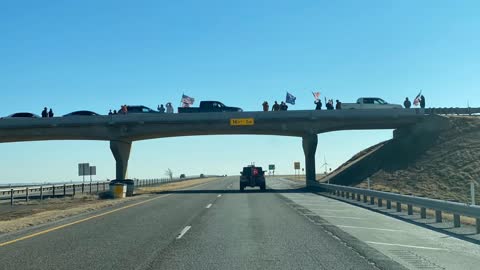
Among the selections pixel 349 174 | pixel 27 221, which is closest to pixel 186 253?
pixel 27 221

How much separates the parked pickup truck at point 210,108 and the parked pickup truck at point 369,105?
10.6 m

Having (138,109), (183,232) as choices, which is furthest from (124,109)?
(183,232)

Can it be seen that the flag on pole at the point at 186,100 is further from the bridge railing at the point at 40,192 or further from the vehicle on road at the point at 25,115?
the vehicle on road at the point at 25,115

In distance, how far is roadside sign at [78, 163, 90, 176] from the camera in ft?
160

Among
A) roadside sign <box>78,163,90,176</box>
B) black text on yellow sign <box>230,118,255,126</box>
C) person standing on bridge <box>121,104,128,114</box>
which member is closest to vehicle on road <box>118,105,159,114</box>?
person standing on bridge <box>121,104,128,114</box>

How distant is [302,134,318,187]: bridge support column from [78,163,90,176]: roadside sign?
20.5 meters

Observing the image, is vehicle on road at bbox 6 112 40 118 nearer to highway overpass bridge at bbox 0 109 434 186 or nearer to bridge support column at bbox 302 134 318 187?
highway overpass bridge at bbox 0 109 434 186

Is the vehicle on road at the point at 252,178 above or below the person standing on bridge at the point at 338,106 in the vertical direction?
below

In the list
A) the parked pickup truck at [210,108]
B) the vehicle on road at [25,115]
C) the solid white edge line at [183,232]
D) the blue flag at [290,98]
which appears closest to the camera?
the solid white edge line at [183,232]

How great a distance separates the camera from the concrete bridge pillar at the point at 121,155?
50.9m

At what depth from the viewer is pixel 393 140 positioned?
5272cm

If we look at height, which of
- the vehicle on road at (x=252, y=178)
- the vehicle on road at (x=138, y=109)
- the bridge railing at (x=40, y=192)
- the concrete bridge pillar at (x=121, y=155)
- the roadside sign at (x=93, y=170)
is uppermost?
the vehicle on road at (x=138, y=109)

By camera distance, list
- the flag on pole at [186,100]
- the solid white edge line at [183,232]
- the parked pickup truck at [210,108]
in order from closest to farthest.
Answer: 1. the solid white edge line at [183,232]
2. the parked pickup truck at [210,108]
3. the flag on pole at [186,100]

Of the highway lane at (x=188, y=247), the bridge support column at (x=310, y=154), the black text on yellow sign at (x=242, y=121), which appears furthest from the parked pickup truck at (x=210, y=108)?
the highway lane at (x=188, y=247)
